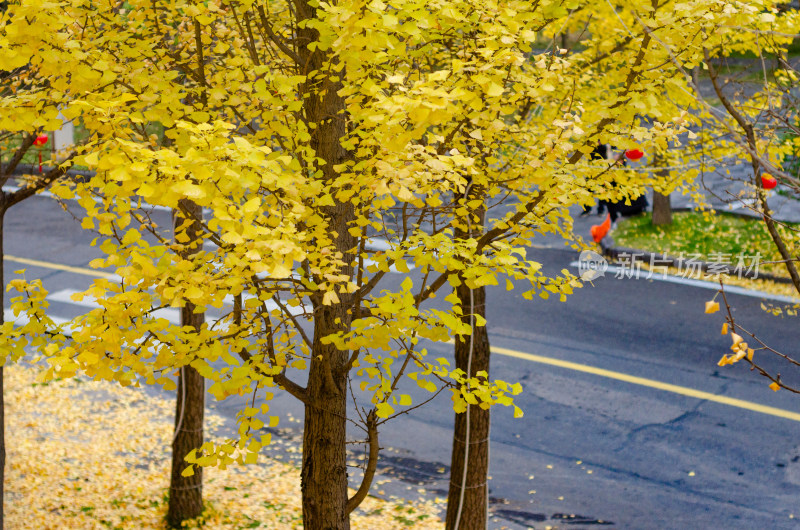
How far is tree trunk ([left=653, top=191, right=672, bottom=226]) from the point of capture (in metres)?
15.7

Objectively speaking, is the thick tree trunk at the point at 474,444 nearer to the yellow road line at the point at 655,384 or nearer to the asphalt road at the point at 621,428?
the asphalt road at the point at 621,428

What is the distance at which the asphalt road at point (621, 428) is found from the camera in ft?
25.3

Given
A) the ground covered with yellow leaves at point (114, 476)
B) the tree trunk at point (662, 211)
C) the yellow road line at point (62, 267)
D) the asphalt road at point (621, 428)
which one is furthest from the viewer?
the tree trunk at point (662, 211)

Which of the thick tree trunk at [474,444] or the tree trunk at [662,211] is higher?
the tree trunk at [662,211]

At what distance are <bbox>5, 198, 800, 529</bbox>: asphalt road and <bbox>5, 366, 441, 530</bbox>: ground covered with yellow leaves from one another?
0.64 meters

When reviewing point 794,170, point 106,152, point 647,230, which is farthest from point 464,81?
point 794,170

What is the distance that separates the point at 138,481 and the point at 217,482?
32.0 inches

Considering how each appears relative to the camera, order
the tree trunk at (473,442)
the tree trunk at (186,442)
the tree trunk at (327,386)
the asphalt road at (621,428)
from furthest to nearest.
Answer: the asphalt road at (621,428) < the tree trunk at (186,442) < the tree trunk at (473,442) < the tree trunk at (327,386)

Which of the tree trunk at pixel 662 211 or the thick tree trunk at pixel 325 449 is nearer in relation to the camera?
the thick tree trunk at pixel 325 449

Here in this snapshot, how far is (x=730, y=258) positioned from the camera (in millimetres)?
13953

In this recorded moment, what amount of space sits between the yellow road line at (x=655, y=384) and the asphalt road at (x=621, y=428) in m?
0.08

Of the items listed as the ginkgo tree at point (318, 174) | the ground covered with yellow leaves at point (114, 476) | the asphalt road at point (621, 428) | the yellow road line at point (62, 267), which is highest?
the ginkgo tree at point (318, 174)

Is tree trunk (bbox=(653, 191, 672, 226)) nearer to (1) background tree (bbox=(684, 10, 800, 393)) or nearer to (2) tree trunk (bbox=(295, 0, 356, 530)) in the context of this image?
(1) background tree (bbox=(684, 10, 800, 393))

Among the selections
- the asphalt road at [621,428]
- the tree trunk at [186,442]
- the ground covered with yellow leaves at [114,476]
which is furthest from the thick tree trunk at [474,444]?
the tree trunk at [186,442]
